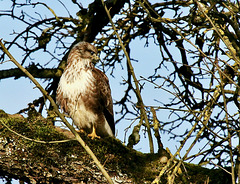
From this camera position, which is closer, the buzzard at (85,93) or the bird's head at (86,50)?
the buzzard at (85,93)

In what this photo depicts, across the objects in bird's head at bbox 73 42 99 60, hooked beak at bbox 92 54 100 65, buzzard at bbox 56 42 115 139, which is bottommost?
buzzard at bbox 56 42 115 139

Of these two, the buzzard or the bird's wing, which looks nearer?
the buzzard

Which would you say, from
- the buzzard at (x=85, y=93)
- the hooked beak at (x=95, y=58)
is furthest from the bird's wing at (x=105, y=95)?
the hooked beak at (x=95, y=58)

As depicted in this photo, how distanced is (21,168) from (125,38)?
320 centimetres

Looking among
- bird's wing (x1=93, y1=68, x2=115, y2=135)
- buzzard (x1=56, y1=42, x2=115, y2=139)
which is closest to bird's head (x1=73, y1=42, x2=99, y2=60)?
buzzard (x1=56, y1=42, x2=115, y2=139)

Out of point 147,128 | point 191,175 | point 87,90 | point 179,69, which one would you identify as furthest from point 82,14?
point 191,175

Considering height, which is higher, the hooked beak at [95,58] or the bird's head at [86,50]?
the bird's head at [86,50]

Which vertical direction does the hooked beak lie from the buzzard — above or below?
above

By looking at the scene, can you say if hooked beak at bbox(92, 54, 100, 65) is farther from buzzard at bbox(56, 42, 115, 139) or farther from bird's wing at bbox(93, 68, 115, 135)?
bird's wing at bbox(93, 68, 115, 135)

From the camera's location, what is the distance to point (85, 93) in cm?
518

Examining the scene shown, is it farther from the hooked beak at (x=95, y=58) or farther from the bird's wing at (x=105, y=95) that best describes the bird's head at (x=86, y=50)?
the bird's wing at (x=105, y=95)

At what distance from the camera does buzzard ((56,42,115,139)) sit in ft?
16.9

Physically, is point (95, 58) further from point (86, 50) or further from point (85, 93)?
point (85, 93)

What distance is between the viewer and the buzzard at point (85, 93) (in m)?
5.15
